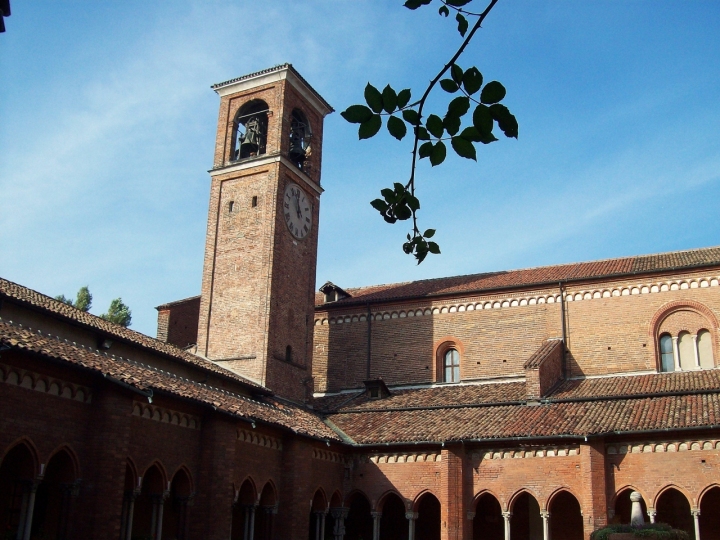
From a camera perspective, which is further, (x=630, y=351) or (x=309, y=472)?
(x=630, y=351)

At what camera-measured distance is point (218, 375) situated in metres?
21.2

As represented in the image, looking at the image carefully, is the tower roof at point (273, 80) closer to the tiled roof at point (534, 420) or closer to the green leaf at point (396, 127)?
the tiled roof at point (534, 420)

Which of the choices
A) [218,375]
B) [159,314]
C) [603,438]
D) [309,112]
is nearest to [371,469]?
[218,375]

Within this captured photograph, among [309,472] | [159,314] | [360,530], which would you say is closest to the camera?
[309,472]

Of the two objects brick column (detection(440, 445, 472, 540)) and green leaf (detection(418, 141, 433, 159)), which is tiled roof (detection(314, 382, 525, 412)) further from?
green leaf (detection(418, 141, 433, 159))

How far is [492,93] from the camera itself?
4.65m

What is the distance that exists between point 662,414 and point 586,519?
311 cm

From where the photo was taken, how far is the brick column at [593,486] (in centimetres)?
1895

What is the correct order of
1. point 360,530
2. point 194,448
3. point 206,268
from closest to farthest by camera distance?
point 194,448
point 360,530
point 206,268

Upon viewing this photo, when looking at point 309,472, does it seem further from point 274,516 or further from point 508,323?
point 508,323

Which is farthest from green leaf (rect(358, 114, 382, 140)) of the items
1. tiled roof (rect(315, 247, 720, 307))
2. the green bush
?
tiled roof (rect(315, 247, 720, 307))

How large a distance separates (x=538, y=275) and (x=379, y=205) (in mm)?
22674

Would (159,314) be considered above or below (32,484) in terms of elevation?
above

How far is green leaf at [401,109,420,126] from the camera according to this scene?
4895 millimetres
